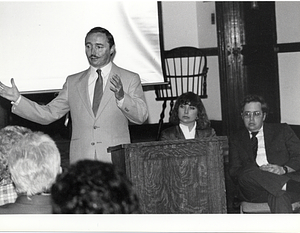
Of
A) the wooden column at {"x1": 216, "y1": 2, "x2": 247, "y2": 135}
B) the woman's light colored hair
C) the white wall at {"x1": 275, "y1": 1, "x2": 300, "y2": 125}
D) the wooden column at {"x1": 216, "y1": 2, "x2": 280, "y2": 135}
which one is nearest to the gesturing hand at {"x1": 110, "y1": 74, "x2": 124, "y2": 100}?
the woman's light colored hair

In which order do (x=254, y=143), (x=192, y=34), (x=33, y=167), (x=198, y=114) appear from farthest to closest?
(x=192, y=34) → (x=198, y=114) → (x=254, y=143) → (x=33, y=167)

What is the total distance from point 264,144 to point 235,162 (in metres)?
0.23

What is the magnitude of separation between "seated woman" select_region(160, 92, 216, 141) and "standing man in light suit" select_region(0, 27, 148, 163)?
58cm

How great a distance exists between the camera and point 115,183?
184cm

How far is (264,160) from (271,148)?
0.09m

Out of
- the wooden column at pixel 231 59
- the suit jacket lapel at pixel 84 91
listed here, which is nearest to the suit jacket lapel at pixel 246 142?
the suit jacket lapel at pixel 84 91

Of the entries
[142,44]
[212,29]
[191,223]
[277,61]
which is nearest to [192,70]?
[212,29]

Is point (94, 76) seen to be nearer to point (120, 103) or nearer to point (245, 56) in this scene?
point (120, 103)

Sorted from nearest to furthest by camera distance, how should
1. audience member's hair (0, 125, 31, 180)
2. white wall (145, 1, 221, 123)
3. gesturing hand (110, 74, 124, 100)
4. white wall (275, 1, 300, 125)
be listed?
audience member's hair (0, 125, 31, 180) → gesturing hand (110, 74, 124, 100) → white wall (275, 1, 300, 125) → white wall (145, 1, 221, 123)

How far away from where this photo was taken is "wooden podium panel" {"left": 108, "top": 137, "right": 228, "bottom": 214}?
113 inches

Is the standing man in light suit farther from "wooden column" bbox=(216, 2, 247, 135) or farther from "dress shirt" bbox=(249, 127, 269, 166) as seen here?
"wooden column" bbox=(216, 2, 247, 135)

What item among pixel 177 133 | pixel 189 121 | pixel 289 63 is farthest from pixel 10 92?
pixel 289 63

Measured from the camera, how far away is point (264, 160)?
360cm

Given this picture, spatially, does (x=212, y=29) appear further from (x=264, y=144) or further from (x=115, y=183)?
(x=115, y=183)
